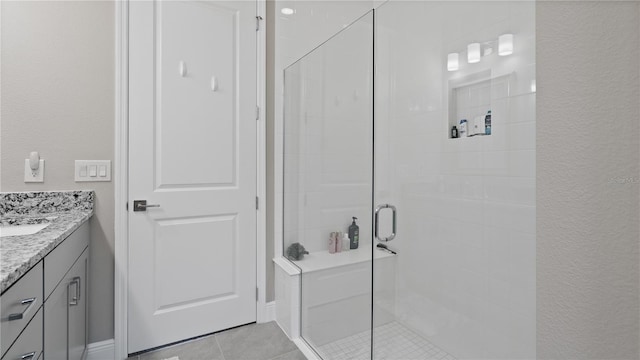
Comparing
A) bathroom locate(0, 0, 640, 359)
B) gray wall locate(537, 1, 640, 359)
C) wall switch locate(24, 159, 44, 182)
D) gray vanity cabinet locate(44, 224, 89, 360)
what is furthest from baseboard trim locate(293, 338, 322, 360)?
wall switch locate(24, 159, 44, 182)

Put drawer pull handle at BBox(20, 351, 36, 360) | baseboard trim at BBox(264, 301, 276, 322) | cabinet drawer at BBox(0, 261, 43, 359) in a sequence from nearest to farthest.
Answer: cabinet drawer at BBox(0, 261, 43, 359) → drawer pull handle at BBox(20, 351, 36, 360) → baseboard trim at BBox(264, 301, 276, 322)

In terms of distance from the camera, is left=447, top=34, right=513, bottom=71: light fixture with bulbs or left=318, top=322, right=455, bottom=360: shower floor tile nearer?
left=447, top=34, right=513, bottom=71: light fixture with bulbs

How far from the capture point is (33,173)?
1633 millimetres

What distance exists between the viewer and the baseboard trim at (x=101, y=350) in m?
1.77

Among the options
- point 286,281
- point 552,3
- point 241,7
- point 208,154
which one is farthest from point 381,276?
point 241,7

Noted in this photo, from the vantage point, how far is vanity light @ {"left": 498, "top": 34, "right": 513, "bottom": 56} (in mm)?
1388

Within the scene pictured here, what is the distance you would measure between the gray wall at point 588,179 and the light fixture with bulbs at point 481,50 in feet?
2.95

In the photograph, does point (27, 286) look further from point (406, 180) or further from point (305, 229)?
point (406, 180)

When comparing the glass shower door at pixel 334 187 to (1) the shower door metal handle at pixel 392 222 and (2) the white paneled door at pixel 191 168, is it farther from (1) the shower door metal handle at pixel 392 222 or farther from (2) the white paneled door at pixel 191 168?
(2) the white paneled door at pixel 191 168

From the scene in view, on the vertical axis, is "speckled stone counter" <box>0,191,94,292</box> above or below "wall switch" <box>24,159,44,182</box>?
below

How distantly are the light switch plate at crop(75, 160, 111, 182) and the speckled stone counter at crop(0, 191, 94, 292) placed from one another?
83 mm

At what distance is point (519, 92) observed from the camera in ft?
4.43

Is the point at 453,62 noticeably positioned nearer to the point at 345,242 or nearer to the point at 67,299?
the point at 345,242

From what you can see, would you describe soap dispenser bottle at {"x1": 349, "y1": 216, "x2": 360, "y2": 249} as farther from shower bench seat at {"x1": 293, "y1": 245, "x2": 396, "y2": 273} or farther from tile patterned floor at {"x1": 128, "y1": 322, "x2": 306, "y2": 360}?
tile patterned floor at {"x1": 128, "y1": 322, "x2": 306, "y2": 360}
